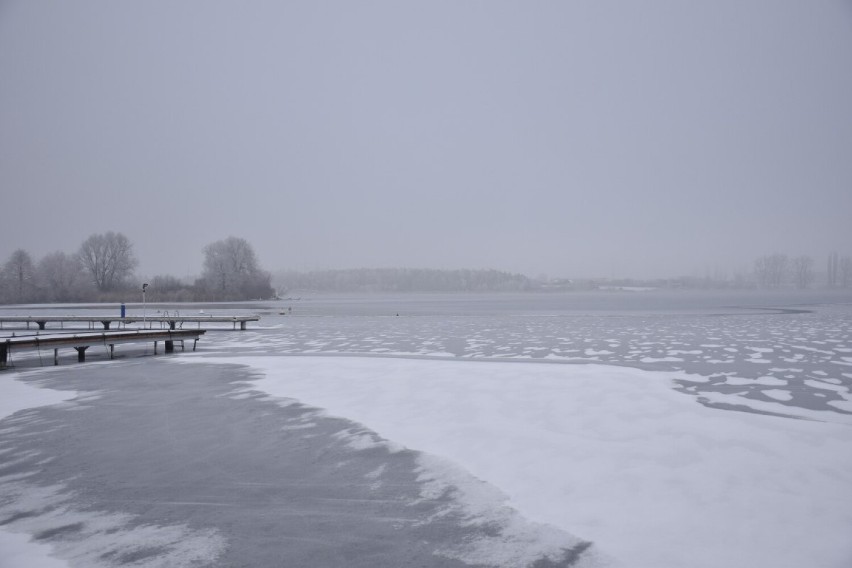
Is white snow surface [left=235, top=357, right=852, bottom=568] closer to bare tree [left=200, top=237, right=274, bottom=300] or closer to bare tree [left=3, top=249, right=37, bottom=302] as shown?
bare tree [left=200, top=237, right=274, bottom=300]

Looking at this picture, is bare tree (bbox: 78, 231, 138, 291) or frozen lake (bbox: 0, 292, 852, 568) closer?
frozen lake (bbox: 0, 292, 852, 568)

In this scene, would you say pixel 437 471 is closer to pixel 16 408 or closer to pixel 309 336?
pixel 16 408

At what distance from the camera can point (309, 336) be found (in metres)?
21.8

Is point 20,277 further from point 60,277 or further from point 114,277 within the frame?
point 114,277

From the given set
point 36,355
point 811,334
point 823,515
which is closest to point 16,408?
point 36,355

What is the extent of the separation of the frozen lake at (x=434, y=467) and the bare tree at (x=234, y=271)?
73944 mm

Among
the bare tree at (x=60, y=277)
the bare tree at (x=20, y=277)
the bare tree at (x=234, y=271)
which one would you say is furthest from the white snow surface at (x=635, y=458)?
the bare tree at (x=20, y=277)

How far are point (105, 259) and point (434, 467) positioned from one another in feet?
300

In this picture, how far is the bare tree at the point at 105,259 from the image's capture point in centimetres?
8325

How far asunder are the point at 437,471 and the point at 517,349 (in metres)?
11.0

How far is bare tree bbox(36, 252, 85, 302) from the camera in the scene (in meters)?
74.8

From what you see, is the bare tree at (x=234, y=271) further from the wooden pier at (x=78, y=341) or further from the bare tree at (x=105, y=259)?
the wooden pier at (x=78, y=341)

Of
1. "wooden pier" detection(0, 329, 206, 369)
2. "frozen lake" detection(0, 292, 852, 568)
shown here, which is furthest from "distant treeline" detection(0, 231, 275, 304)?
"frozen lake" detection(0, 292, 852, 568)

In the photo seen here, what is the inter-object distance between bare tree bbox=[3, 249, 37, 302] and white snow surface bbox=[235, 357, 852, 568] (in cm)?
8187
